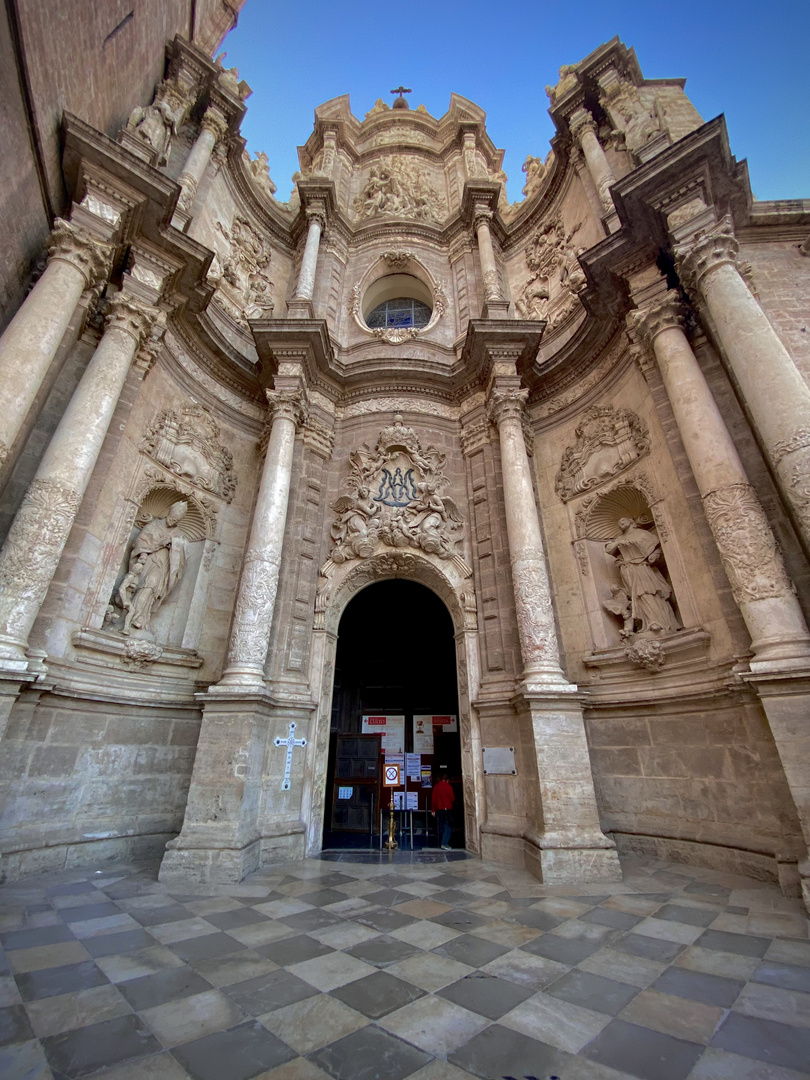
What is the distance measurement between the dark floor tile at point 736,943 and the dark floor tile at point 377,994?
8.25ft

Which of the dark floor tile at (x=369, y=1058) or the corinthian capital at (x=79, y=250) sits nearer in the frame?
the dark floor tile at (x=369, y=1058)

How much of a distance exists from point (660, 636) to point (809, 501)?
2.88 metres

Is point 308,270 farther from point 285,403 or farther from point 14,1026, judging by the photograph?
point 14,1026

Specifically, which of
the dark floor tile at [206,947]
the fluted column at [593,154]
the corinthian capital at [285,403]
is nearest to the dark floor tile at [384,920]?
the dark floor tile at [206,947]

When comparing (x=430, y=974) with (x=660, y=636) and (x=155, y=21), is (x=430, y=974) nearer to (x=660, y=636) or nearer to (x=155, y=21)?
(x=660, y=636)

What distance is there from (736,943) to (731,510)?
467 centimetres

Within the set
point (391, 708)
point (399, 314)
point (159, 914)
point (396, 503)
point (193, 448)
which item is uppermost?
point (399, 314)

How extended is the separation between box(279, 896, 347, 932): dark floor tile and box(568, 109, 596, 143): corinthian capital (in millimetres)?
15856

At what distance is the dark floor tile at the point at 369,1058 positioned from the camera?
7.51 feet

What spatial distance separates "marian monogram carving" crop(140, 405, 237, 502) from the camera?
339 inches

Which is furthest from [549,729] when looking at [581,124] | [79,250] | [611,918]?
[581,124]

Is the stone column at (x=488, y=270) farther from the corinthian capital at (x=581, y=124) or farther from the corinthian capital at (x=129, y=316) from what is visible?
the corinthian capital at (x=129, y=316)

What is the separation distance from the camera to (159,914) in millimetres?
4512

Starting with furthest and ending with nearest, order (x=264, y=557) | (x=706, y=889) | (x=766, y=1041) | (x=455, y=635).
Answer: (x=455, y=635) < (x=264, y=557) < (x=706, y=889) < (x=766, y=1041)
